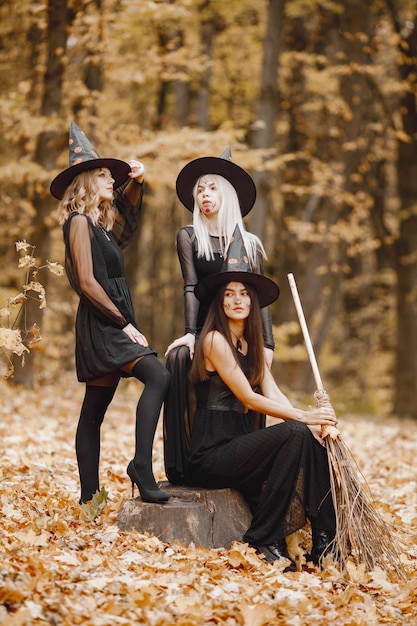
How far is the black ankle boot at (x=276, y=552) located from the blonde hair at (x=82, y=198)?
7.05 feet

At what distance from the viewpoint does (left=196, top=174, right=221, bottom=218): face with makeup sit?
5.31 m

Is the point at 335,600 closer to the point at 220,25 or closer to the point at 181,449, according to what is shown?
the point at 181,449

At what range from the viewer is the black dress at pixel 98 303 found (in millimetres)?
4762

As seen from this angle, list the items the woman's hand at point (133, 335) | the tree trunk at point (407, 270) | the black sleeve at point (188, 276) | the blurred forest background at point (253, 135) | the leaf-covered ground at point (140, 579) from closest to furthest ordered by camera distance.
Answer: the leaf-covered ground at point (140, 579) < the woman's hand at point (133, 335) < the black sleeve at point (188, 276) < the blurred forest background at point (253, 135) < the tree trunk at point (407, 270)

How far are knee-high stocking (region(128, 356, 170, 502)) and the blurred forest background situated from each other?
165 inches

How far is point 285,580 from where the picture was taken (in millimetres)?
4305

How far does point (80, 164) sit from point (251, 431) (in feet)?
6.35

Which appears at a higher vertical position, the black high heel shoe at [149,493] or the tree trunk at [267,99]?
the tree trunk at [267,99]

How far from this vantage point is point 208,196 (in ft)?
17.4

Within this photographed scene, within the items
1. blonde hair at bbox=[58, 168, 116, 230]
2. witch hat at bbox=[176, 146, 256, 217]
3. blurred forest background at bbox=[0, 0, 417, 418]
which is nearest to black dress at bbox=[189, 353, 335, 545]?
witch hat at bbox=[176, 146, 256, 217]

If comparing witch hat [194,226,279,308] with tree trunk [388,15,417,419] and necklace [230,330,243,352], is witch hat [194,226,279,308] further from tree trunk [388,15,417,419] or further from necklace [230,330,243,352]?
tree trunk [388,15,417,419]

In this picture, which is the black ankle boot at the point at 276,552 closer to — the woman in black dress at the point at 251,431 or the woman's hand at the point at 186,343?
the woman in black dress at the point at 251,431

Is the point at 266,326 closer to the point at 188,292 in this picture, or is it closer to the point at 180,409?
the point at 188,292

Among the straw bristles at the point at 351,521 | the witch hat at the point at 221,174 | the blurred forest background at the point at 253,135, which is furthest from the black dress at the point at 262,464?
the blurred forest background at the point at 253,135
